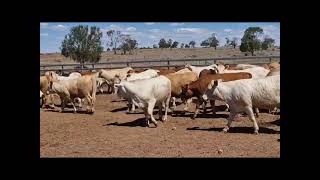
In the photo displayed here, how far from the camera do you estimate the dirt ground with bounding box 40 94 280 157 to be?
8.98 metres

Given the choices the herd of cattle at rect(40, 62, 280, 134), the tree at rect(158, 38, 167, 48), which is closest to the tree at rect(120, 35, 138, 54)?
the tree at rect(158, 38, 167, 48)

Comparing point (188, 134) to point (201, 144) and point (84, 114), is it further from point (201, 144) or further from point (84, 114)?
point (84, 114)

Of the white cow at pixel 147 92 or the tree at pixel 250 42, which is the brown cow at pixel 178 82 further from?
the tree at pixel 250 42

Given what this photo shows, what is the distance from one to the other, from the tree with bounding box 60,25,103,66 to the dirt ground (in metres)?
33.1

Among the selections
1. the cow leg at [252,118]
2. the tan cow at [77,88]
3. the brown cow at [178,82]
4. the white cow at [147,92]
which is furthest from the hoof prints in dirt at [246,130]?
the tan cow at [77,88]

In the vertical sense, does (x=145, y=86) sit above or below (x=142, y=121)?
above

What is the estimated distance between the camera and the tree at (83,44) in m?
47.6

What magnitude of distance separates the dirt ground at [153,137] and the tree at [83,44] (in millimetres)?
33106

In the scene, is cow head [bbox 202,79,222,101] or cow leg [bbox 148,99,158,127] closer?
cow head [bbox 202,79,222,101]

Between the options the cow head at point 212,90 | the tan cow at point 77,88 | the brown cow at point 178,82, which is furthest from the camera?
the tan cow at point 77,88

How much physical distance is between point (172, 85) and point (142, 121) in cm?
207

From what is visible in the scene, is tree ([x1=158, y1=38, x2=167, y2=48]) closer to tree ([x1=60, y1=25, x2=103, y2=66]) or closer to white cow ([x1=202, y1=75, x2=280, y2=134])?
tree ([x1=60, y1=25, x2=103, y2=66])
